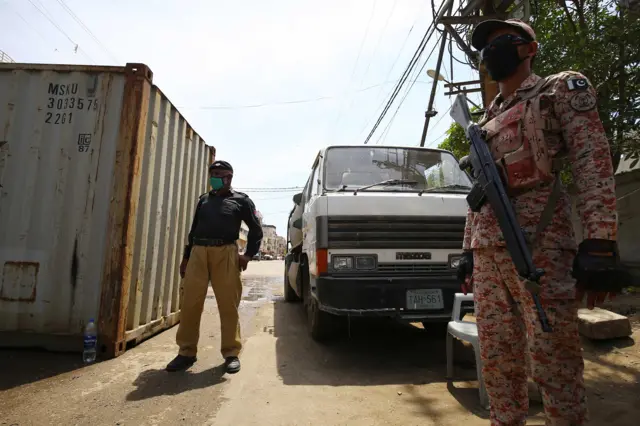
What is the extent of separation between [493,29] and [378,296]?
225 cm

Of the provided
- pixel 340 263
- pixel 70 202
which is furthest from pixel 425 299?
pixel 70 202

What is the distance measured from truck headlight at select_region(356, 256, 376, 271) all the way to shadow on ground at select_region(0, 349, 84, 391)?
103 inches

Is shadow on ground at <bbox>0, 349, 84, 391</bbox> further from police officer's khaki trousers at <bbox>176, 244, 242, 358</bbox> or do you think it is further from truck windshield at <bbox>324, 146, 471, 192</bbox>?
truck windshield at <bbox>324, 146, 471, 192</bbox>

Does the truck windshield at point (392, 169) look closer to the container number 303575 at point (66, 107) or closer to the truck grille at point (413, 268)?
the truck grille at point (413, 268)

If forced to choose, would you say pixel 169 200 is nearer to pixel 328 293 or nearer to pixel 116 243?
pixel 116 243

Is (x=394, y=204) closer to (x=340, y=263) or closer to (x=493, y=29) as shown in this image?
(x=340, y=263)

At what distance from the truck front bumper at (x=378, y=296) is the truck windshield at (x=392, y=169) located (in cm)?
96

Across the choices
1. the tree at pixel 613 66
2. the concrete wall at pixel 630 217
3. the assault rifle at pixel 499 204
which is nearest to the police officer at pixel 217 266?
the assault rifle at pixel 499 204

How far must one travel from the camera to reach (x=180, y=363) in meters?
3.21

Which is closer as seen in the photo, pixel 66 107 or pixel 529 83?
pixel 529 83

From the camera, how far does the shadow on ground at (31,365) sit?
287 cm

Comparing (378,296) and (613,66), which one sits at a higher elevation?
(613,66)

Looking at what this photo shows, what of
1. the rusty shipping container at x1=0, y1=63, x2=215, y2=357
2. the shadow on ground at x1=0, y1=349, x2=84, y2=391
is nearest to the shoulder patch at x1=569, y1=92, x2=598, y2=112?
the rusty shipping container at x1=0, y1=63, x2=215, y2=357

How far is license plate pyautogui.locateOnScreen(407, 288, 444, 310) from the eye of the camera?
10.8 ft
